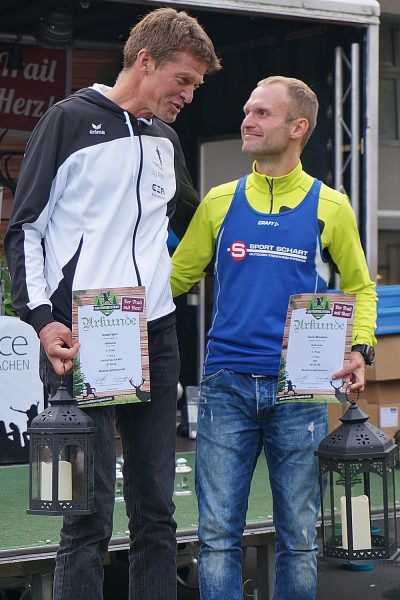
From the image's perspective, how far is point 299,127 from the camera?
140 inches

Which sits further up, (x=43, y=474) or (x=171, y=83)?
(x=171, y=83)

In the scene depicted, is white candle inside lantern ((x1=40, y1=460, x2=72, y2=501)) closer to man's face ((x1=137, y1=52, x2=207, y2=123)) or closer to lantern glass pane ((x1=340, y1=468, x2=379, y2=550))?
lantern glass pane ((x1=340, y1=468, x2=379, y2=550))

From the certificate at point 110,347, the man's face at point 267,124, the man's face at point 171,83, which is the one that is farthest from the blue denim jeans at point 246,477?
the man's face at point 171,83

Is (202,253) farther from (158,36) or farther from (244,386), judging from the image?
Result: (158,36)

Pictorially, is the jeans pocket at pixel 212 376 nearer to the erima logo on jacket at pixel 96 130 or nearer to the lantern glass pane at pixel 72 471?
the lantern glass pane at pixel 72 471

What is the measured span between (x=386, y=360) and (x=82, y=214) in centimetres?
391

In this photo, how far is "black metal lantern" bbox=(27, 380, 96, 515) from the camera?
306 cm

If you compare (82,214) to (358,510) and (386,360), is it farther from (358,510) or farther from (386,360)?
(386,360)

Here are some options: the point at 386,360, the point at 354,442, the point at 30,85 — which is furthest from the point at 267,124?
the point at 30,85

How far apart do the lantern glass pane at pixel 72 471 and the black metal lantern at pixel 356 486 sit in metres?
0.79

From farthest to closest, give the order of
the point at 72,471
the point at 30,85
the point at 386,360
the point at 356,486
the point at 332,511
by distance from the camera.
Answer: the point at 30,85
the point at 386,360
the point at 332,511
the point at 356,486
the point at 72,471

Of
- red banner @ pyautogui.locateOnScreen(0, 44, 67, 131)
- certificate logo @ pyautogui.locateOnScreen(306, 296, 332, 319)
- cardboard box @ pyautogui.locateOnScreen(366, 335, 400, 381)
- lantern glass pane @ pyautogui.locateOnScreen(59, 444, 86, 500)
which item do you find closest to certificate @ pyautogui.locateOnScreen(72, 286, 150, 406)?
lantern glass pane @ pyautogui.locateOnScreen(59, 444, 86, 500)

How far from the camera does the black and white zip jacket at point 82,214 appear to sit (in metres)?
3.06

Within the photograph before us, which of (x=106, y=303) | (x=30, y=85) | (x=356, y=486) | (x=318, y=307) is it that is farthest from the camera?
(x=30, y=85)
